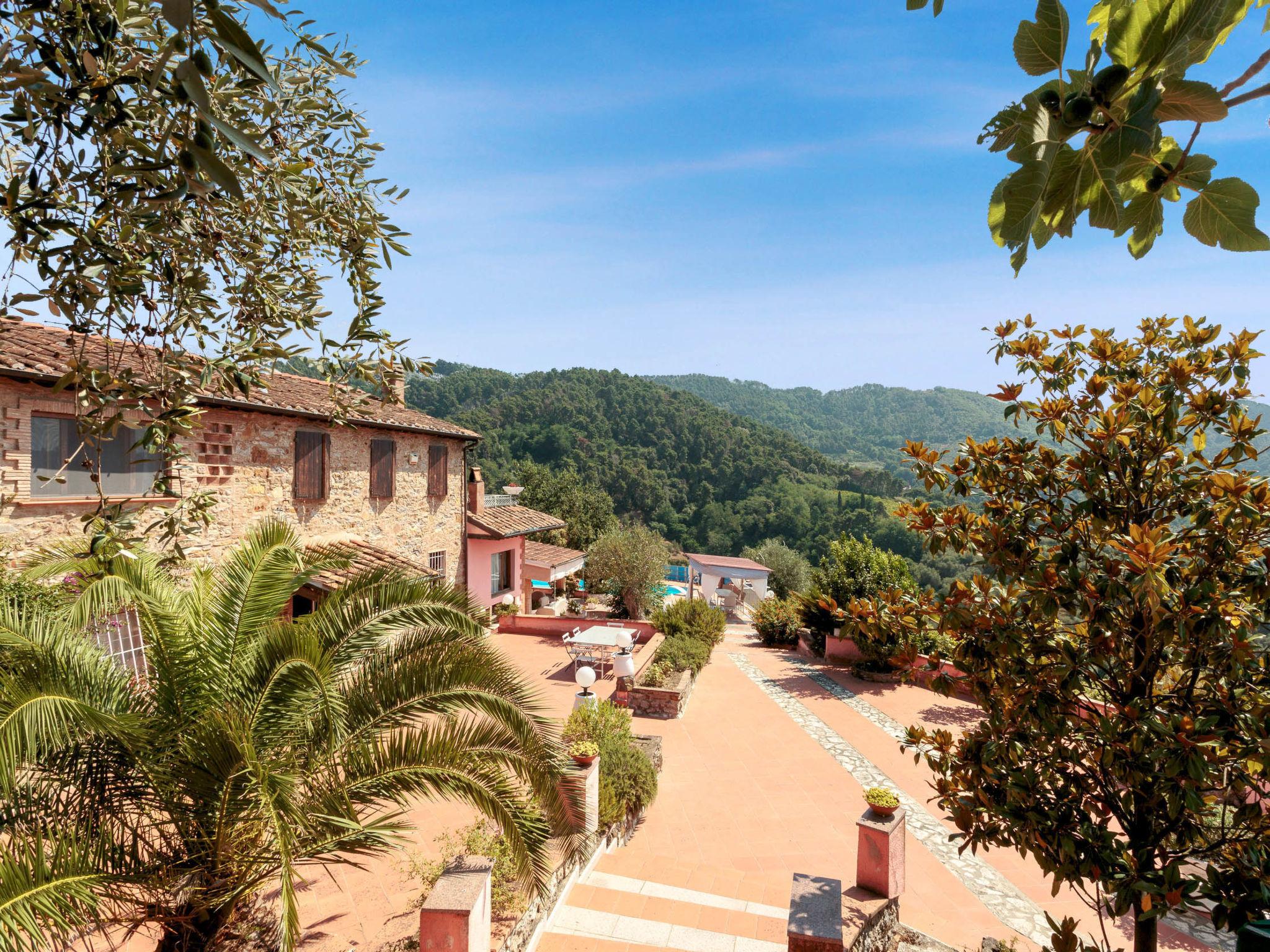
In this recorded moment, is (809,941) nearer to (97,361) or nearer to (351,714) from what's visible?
(351,714)

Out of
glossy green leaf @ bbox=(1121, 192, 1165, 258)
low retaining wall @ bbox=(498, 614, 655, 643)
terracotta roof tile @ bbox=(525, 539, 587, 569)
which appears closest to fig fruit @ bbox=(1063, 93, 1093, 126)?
glossy green leaf @ bbox=(1121, 192, 1165, 258)

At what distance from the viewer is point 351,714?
4777mm

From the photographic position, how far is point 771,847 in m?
7.88

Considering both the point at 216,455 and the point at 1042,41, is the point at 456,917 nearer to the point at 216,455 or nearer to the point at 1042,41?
the point at 1042,41

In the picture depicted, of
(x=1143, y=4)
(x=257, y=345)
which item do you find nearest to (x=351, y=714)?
(x=257, y=345)

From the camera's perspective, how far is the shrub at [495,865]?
18.1ft

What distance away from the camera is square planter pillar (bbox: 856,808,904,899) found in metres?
6.46

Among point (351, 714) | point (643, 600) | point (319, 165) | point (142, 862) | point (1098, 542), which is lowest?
point (643, 600)

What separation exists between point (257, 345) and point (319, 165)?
1060 millimetres

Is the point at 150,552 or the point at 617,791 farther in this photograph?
the point at 617,791

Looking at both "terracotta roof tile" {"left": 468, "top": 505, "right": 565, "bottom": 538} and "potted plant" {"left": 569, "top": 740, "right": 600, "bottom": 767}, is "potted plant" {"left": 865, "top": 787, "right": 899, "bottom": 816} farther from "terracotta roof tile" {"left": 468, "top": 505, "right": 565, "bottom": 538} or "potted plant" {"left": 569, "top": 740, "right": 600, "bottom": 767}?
"terracotta roof tile" {"left": 468, "top": 505, "right": 565, "bottom": 538}

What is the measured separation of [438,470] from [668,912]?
37.5 feet

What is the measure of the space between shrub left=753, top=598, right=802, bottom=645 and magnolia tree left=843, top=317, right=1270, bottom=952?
16.1 metres

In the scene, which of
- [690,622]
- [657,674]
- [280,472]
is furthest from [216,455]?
[690,622]
